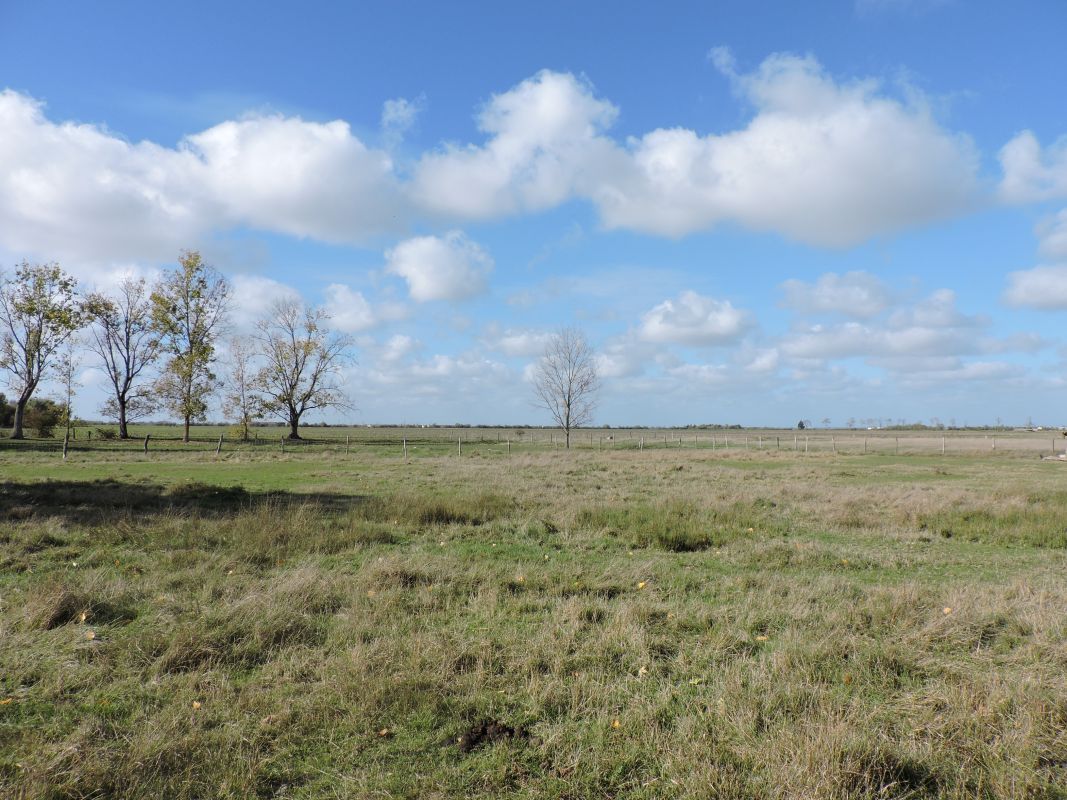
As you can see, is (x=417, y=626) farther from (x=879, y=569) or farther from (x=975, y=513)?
(x=975, y=513)

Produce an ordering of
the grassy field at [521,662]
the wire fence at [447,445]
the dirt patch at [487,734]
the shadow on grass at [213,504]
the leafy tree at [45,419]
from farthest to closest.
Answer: the leafy tree at [45,419], the wire fence at [447,445], the shadow on grass at [213,504], the dirt patch at [487,734], the grassy field at [521,662]

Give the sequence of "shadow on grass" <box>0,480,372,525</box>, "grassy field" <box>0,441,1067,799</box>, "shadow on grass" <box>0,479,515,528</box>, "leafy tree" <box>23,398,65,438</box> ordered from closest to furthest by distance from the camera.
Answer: "grassy field" <box>0,441,1067,799</box> → "shadow on grass" <box>0,480,372,525</box> → "shadow on grass" <box>0,479,515,528</box> → "leafy tree" <box>23,398,65,438</box>

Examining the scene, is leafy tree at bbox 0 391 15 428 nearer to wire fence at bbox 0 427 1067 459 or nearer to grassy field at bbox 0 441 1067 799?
wire fence at bbox 0 427 1067 459

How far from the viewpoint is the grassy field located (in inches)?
168

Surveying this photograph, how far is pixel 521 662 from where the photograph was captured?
602 cm

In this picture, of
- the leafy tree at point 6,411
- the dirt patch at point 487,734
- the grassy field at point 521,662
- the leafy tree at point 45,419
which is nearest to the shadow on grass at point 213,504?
the grassy field at point 521,662

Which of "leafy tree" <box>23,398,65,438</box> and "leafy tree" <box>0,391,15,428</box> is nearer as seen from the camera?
"leafy tree" <box>23,398,65,438</box>

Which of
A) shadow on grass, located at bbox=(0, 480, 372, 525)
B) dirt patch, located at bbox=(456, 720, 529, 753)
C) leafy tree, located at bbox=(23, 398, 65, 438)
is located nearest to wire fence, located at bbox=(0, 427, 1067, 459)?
leafy tree, located at bbox=(23, 398, 65, 438)

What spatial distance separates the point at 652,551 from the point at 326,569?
593 cm

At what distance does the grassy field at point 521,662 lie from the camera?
4270mm

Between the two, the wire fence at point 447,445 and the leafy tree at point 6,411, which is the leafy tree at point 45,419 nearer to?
the wire fence at point 447,445

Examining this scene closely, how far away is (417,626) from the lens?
7172mm

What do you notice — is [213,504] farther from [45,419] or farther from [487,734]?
[45,419]

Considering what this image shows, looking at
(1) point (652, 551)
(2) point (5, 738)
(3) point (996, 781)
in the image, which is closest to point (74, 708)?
(2) point (5, 738)
